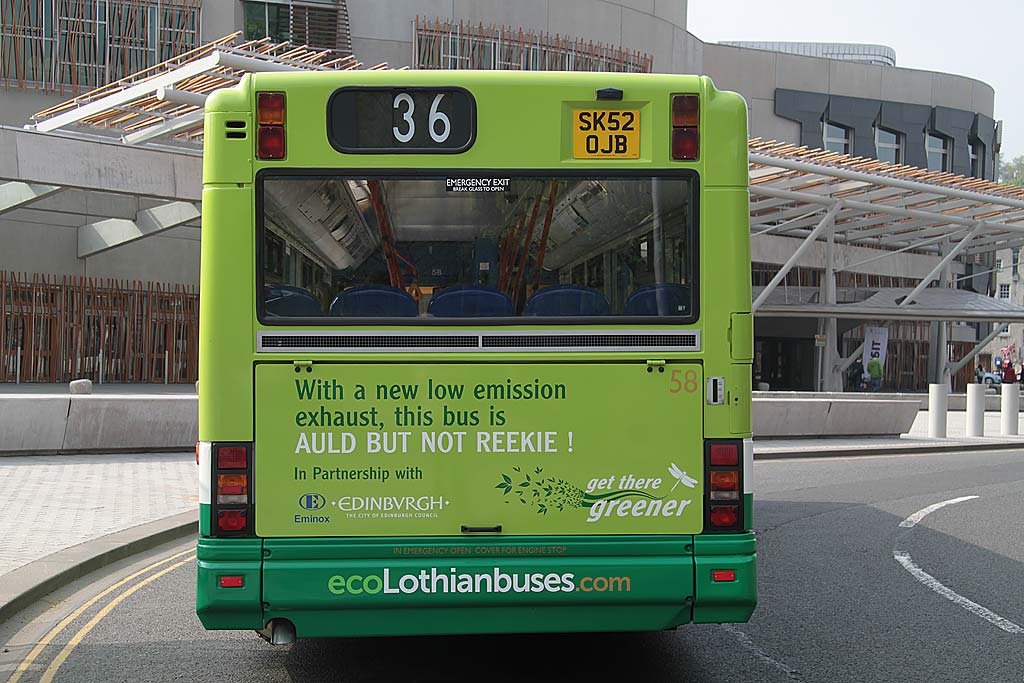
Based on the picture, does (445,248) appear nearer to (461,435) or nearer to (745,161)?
(461,435)

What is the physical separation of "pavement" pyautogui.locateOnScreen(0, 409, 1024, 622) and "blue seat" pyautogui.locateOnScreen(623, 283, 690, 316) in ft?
14.0

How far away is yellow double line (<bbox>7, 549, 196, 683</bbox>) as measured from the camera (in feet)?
19.5

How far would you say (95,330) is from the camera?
29203 millimetres

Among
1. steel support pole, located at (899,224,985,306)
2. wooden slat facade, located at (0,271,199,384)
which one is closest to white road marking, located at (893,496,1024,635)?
wooden slat facade, located at (0,271,199,384)

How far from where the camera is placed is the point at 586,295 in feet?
17.1

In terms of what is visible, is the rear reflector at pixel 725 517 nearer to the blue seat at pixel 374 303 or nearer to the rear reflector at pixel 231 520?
the blue seat at pixel 374 303

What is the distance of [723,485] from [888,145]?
164 ft

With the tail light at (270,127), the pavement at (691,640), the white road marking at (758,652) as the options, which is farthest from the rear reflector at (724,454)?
the tail light at (270,127)

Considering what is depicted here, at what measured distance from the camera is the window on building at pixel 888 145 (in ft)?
168

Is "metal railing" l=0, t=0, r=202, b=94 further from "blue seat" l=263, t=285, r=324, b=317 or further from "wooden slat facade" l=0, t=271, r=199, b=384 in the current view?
"blue seat" l=263, t=285, r=324, b=317

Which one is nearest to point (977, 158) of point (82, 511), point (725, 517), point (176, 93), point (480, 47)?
point (480, 47)

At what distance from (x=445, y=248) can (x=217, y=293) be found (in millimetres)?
1001

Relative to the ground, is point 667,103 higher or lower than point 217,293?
higher

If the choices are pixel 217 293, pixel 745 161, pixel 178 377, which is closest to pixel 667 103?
pixel 745 161
